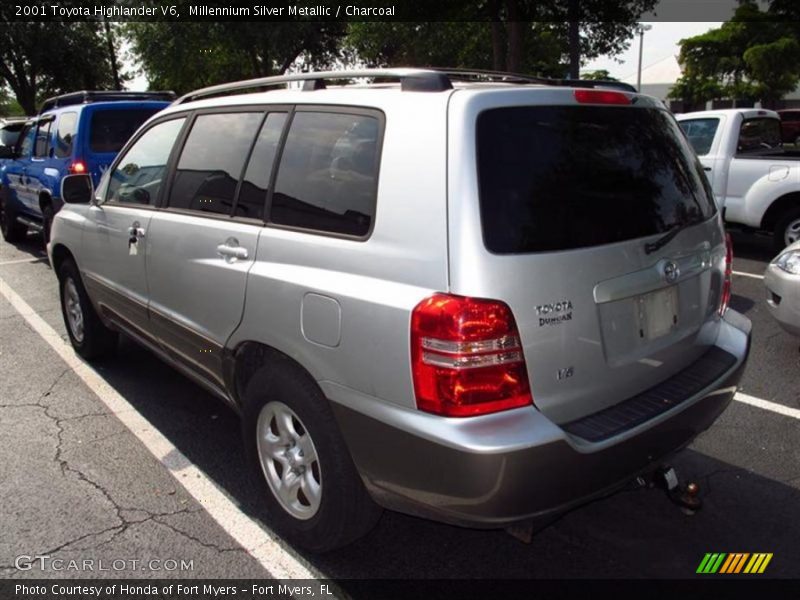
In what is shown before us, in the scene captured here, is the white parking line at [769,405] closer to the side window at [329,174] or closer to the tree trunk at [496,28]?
the side window at [329,174]

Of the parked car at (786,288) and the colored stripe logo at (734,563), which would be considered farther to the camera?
the parked car at (786,288)

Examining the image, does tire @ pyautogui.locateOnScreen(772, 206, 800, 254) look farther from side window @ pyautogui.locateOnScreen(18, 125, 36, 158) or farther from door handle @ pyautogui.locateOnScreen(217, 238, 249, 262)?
side window @ pyautogui.locateOnScreen(18, 125, 36, 158)

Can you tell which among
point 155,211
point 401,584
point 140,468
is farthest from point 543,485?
point 155,211

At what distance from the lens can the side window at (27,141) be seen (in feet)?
30.3

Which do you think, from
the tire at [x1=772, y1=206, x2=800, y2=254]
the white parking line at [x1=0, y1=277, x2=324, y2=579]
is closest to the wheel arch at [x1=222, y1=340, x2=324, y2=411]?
the white parking line at [x1=0, y1=277, x2=324, y2=579]

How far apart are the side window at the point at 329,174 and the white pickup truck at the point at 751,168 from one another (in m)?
6.77

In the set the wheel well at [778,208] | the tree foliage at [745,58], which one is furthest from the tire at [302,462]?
the tree foliage at [745,58]

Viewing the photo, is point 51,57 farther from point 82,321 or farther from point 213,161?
point 213,161

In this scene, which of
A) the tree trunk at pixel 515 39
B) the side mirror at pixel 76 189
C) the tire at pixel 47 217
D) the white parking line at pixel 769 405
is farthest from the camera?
the tree trunk at pixel 515 39

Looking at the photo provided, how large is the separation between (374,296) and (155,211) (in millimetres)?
1916

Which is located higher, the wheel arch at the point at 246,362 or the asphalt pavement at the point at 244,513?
the wheel arch at the point at 246,362

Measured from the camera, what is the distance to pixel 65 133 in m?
8.01

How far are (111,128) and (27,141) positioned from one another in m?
2.51

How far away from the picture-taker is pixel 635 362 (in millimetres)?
2471
